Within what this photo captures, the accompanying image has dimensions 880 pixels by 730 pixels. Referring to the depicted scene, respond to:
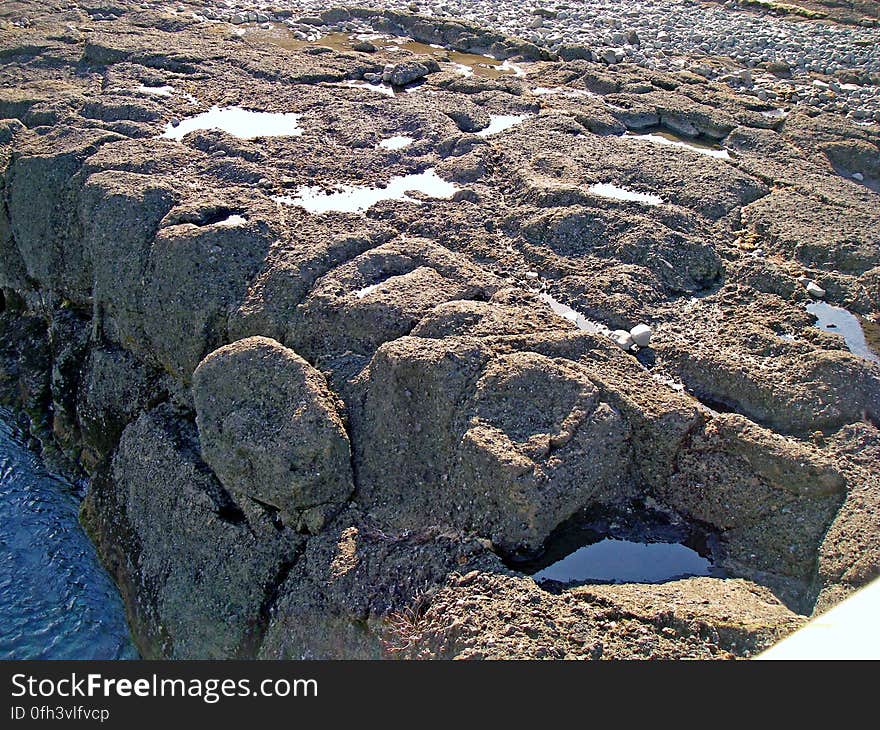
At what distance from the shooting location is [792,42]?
12344 mm

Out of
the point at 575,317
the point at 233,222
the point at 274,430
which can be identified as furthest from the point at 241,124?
the point at 274,430

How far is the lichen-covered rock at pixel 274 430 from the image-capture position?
199 inches

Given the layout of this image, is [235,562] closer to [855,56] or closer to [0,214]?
[0,214]

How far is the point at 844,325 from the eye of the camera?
20.3 ft

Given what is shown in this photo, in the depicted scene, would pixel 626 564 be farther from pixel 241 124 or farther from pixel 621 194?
pixel 241 124

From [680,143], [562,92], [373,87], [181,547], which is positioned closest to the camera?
[181,547]

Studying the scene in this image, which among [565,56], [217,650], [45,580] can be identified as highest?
[565,56]

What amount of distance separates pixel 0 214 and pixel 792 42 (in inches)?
467

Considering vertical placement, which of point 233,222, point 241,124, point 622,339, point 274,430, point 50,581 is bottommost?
point 50,581

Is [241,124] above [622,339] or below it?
above

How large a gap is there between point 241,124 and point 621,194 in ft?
14.9

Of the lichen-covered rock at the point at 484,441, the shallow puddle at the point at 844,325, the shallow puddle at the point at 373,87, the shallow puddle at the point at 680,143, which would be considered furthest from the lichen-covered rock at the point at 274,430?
the shallow puddle at the point at 373,87

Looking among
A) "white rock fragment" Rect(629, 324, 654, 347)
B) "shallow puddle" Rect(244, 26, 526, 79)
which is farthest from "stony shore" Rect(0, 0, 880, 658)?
"shallow puddle" Rect(244, 26, 526, 79)

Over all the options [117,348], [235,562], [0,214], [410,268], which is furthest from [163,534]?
[0,214]
